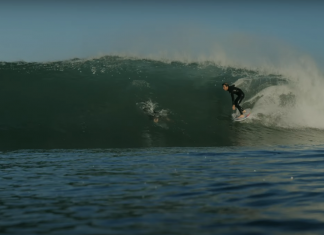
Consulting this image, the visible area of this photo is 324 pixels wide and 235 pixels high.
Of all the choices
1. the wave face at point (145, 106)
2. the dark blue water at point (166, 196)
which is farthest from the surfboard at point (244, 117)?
the dark blue water at point (166, 196)

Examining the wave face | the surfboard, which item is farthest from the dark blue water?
the surfboard

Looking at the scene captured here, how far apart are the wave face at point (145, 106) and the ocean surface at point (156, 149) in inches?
2.0

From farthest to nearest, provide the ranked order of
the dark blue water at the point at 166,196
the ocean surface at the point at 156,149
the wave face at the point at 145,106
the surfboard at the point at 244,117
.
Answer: the surfboard at the point at 244,117, the wave face at the point at 145,106, the ocean surface at the point at 156,149, the dark blue water at the point at 166,196

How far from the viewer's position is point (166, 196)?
19.0 feet

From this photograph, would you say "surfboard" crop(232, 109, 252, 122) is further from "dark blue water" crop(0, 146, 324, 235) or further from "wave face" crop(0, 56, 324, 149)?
"dark blue water" crop(0, 146, 324, 235)

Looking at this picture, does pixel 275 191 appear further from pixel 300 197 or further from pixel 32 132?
pixel 32 132

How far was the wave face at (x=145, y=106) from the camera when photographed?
15641mm

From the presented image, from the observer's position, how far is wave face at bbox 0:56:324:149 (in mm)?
15641

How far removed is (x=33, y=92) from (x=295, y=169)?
15.0 m

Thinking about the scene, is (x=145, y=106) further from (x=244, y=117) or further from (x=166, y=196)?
(x=166, y=196)

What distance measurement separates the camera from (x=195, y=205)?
203 inches

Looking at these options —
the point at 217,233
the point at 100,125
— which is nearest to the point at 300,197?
the point at 217,233

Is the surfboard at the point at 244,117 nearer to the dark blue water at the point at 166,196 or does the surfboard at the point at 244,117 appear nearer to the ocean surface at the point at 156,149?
the ocean surface at the point at 156,149

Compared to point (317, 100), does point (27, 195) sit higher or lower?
lower
